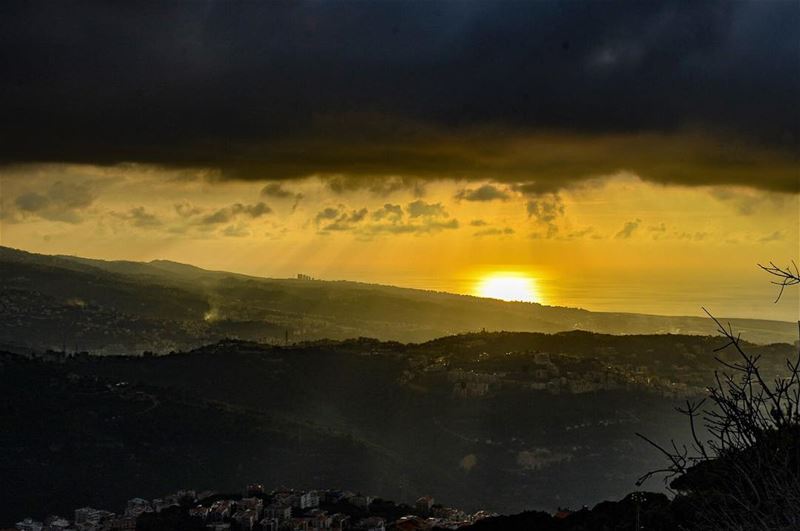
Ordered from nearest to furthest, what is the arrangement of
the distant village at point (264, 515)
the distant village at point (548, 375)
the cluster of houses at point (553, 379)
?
the distant village at point (264, 515) → the cluster of houses at point (553, 379) → the distant village at point (548, 375)

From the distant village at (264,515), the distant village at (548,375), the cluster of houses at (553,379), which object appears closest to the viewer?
the distant village at (264,515)

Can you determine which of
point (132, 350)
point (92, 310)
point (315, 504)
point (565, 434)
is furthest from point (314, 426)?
point (92, 310)

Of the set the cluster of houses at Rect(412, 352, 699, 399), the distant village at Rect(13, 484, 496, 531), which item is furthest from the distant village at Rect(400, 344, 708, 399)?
the distant village at Rect(13, 484, 496, 531)

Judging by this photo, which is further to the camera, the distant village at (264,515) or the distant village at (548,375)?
the distant village at (548,375)

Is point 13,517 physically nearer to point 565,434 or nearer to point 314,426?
point 314,426

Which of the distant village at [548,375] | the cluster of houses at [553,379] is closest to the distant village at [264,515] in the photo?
the cluster of houses at [553,379]

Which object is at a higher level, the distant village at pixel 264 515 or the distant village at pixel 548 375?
the distant village at pixel 548 375

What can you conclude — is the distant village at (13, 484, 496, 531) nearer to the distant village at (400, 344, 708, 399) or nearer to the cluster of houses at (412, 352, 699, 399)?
the cluster of houses at (412, 352, 699, 399)

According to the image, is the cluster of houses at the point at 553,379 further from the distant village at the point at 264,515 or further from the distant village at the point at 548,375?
the distant village at the point at 264,515

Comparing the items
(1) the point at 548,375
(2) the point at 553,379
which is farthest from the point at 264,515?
(1) the point at 548,375
